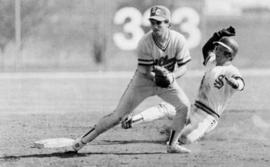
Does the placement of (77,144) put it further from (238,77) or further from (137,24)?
(137,24)

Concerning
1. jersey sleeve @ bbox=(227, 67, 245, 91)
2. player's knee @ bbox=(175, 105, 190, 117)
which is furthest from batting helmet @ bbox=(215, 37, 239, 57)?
player's knee @ bbox=(175, 105, 190, 117)

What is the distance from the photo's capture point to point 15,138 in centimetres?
889

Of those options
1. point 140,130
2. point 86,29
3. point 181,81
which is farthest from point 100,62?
point 140,130

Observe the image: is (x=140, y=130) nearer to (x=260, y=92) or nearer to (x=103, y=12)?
(x=260, y=92)

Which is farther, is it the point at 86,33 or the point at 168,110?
the point at 86,33

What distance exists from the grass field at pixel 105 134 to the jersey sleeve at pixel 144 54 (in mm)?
1075

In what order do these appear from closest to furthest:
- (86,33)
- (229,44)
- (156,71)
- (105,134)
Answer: (156,71), (229,44), (105,134), (86,33)

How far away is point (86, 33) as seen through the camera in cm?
2709

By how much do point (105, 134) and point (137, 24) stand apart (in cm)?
1542

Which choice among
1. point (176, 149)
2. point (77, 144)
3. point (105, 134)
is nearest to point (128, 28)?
point (105, 134)

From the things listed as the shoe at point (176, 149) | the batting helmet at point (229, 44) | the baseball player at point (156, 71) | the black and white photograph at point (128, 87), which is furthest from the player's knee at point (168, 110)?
the batting helmet at point (229, 44)

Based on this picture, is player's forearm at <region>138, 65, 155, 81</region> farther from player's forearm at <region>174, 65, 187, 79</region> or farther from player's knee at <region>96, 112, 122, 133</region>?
player's knee at <region>96, 112, 122, 133</region>

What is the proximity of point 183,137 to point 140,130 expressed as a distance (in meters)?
2.17

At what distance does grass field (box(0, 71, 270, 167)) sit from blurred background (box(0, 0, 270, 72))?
7297 mm
